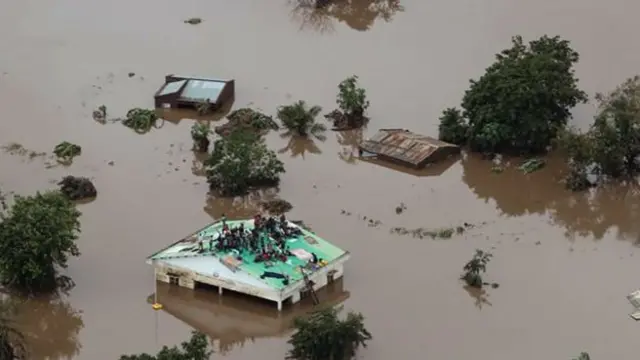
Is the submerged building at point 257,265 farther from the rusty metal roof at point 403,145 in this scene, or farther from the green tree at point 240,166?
the rusty metal roof at point 403,145

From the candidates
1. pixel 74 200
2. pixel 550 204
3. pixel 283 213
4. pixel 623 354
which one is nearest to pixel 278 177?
pixel 283 213

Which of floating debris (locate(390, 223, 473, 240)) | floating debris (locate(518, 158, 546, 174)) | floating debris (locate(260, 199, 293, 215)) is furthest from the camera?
floating debris (locate(518, 158, 546, 174))

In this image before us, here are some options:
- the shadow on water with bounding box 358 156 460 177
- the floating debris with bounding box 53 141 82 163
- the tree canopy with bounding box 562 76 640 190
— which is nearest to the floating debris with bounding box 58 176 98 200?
the floating debris with bounding box 53 141 82 163

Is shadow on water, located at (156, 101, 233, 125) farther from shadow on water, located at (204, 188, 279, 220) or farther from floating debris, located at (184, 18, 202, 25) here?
floating debris, located at (184, 18, 202, 25)

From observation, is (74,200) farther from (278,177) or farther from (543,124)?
(543,124)

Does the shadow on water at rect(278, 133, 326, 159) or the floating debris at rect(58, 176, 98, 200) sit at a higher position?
the shadow on water at rect(278, 133, 326, 159)

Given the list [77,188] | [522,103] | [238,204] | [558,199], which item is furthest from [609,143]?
[77,188]
